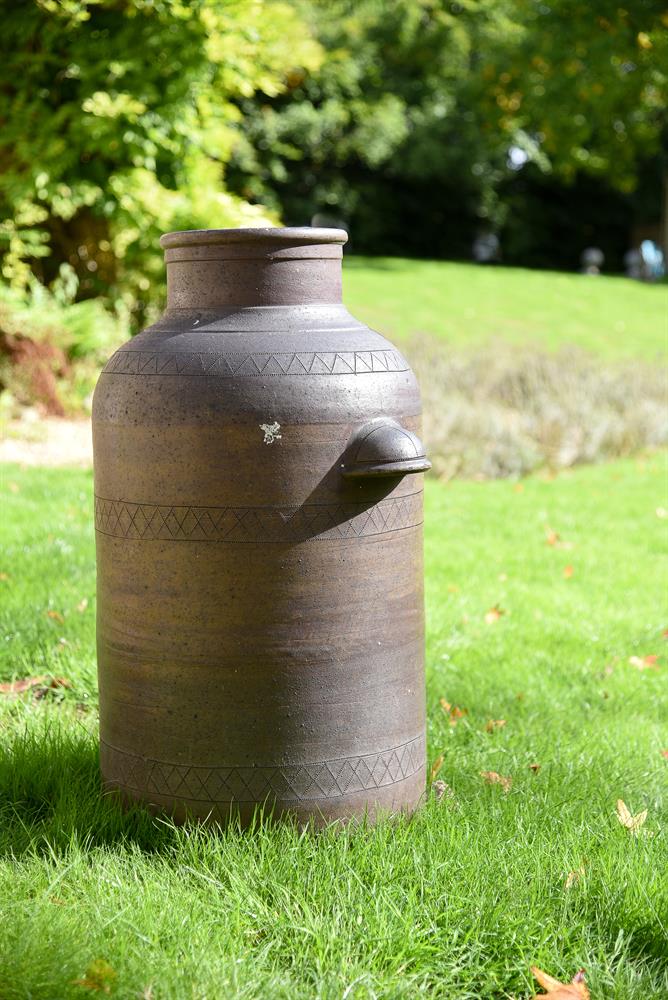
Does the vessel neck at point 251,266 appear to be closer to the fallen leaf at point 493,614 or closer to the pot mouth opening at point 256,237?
the pot mouth opening at point 256,237

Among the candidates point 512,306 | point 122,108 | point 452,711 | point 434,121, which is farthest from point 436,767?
point 434,121

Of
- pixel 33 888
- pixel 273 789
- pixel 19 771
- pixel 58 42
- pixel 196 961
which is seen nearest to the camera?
pixel 196 961

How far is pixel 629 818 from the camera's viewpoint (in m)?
3.22

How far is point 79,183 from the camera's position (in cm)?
939

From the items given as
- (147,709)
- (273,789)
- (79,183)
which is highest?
(79,183)

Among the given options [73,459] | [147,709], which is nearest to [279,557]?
[147,709]

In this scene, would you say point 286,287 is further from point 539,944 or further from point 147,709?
point 539,944

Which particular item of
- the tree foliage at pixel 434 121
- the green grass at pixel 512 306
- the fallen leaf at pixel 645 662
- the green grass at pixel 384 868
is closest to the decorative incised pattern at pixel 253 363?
the green grass at pixel 384 868

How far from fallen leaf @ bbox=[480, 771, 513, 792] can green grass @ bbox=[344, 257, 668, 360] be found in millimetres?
10539

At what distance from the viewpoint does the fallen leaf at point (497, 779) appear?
11.2ft

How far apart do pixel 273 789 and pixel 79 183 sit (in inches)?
299

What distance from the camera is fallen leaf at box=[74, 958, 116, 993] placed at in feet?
7.64

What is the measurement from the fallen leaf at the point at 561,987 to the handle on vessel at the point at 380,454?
120 centimetres

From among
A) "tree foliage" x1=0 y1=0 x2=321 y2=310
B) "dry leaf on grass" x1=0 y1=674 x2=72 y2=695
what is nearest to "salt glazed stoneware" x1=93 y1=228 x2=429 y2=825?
"dry leaf on grass" x1=0 y1=674 x2=72 y2=695
